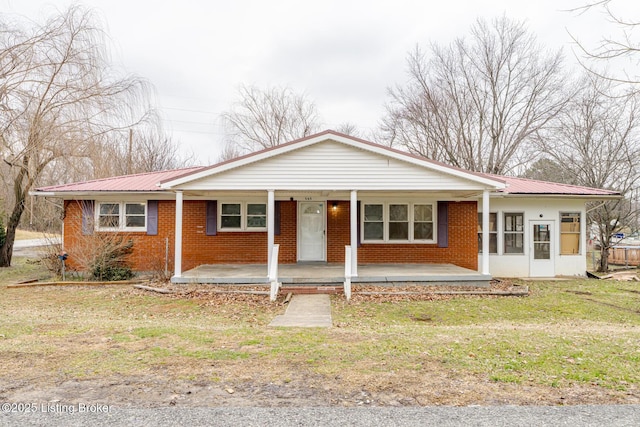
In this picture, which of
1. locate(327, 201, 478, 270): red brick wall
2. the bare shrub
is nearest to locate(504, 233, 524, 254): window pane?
locate(327, 201, 478, 270): red brick wall

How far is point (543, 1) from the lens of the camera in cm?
719

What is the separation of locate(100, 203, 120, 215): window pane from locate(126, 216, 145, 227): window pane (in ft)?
1.42

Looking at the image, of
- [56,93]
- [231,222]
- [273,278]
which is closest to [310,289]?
[273,278]

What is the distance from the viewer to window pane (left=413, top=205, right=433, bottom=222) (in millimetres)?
13406

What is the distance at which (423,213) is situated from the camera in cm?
1344

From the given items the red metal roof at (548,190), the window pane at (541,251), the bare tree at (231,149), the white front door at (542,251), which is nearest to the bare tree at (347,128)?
the bare tree at (231,149)

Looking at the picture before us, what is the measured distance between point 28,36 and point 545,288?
57.5ft

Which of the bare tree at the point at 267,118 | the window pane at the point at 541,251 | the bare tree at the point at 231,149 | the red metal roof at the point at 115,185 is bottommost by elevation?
the window pane at the point at 541,251

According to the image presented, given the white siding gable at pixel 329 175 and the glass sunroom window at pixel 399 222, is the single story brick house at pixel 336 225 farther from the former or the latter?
the white siding gable at pixel 329 175

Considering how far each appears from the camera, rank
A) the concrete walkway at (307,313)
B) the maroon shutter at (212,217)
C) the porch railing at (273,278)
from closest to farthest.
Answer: the concrete walkway at (307,313) < the porch railing at (273,278) < the maroon shutter at (212,217)

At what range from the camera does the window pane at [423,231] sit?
44.1 ft

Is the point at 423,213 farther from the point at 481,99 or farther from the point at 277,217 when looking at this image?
the point at 481,99

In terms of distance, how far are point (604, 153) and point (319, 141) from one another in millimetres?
15544

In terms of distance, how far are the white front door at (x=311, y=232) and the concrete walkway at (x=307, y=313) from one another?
11.7 ft
